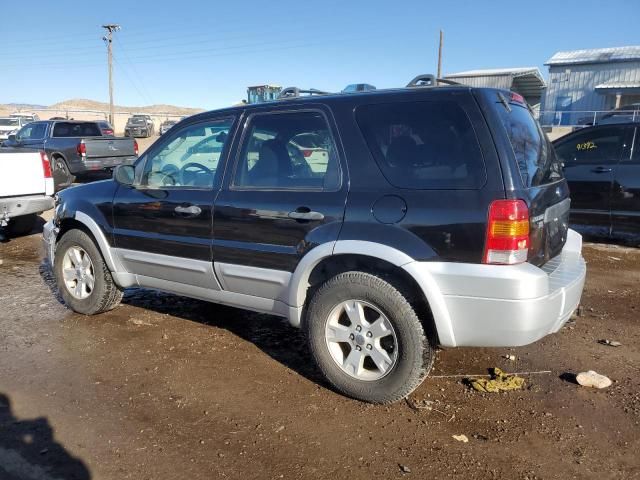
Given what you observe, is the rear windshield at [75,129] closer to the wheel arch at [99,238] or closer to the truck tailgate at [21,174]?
the truck tailgate at [21,174]

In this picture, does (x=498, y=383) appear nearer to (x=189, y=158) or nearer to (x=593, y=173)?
(x=189, y=158)

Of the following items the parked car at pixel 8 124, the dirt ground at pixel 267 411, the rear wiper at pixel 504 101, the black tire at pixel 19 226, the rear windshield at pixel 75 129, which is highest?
the parked car at pixel 8 124

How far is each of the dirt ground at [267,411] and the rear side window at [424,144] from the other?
1.41 metres

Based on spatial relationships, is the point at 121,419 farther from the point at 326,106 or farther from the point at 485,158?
the point at 485,158

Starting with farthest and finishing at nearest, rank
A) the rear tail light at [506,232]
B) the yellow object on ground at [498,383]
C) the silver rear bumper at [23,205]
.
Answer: the silver rear bumper at [23,205] < the yellow object on ground at [498,383] < the rear tail light at [506,232]

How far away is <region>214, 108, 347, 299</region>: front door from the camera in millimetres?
3338

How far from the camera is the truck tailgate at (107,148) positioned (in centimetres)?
1352

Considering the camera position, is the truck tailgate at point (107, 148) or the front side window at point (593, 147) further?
the truck tailgate at point (107, 148)

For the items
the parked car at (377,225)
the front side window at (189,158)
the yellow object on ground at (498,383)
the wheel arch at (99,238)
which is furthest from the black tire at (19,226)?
the yellow object on ground at (498,383)

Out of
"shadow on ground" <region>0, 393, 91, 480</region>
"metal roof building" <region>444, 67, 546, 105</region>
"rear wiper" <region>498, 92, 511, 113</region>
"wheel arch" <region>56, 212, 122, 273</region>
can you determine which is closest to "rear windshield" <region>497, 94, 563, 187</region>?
"rear wiper" <region>498, 92, 511, 113</region>

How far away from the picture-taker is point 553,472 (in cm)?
261

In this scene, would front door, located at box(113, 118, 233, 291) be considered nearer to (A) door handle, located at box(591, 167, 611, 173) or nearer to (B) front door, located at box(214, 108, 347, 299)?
(B) front door, located at box(214, 108, 347, 299)

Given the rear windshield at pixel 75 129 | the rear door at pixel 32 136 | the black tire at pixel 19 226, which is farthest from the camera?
the rear windshield at pixel 75 129

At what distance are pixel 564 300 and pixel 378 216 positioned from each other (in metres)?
1.19
